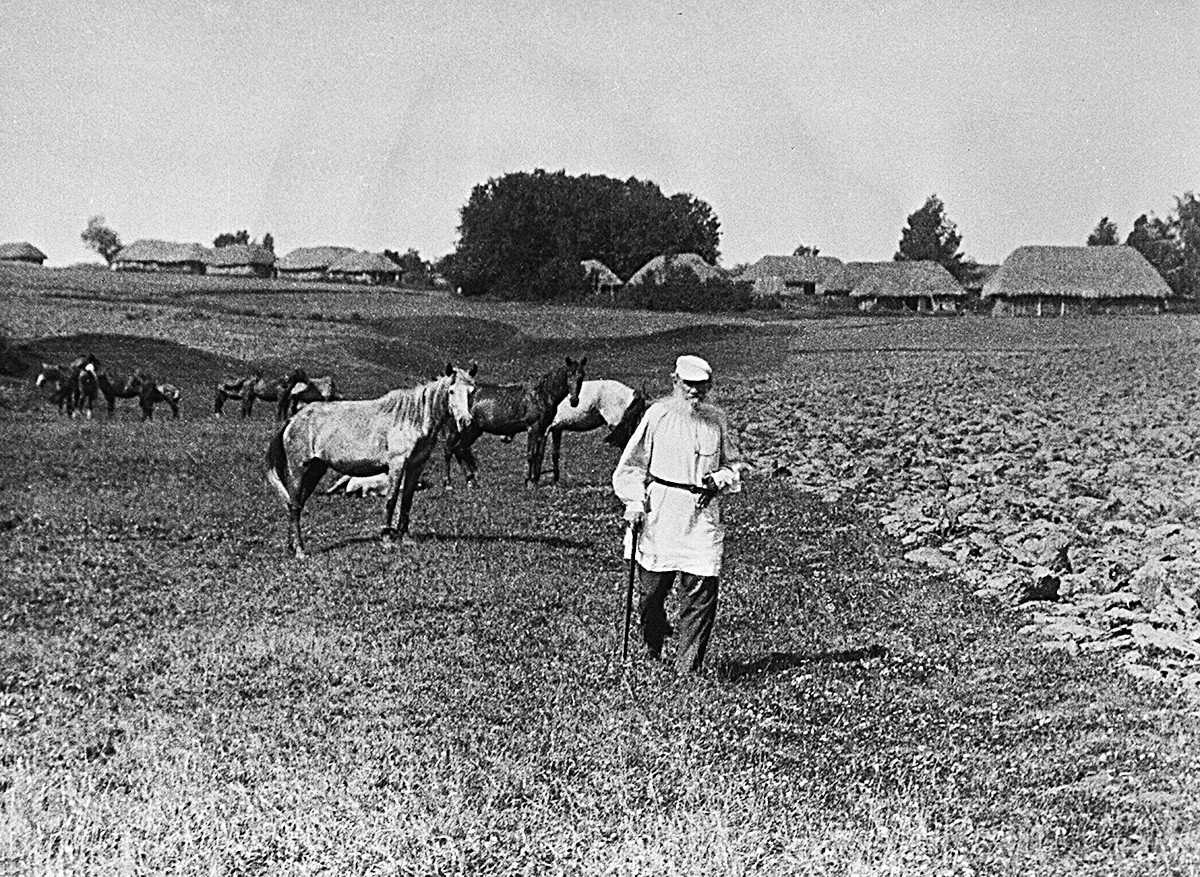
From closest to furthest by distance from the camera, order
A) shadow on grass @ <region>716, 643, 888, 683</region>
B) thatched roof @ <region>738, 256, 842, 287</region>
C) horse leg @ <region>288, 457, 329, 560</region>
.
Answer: shadow on grass @ <region>716, 643, 888, 683</region> → horse leg @ <region>288, 457, 329, 560</region> → thatched roof @ <region>738, 256, 842, 287</region>

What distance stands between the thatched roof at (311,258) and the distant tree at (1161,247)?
2738 inches

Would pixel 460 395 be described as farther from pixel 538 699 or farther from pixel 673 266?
pixel 673 266

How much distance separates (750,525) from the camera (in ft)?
59.4

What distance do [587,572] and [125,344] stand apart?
96.6ft

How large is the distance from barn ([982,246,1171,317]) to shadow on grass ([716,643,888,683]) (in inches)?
2958

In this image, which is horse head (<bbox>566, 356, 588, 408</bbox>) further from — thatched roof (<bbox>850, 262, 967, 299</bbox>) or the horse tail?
thatched roof (<bbox>850, 262, 967, 299</bbox>)

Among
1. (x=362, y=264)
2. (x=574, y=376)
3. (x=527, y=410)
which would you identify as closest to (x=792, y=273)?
(x=362, y=264)

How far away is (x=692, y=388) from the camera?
970 cm

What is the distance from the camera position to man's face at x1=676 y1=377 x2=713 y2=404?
9656mm

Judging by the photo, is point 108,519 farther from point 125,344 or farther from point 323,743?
point 125,344

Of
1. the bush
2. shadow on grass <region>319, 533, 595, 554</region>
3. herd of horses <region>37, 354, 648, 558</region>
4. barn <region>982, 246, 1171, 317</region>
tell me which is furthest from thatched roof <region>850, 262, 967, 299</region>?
shadow on grass <region>319, 533, 595, 554</region>

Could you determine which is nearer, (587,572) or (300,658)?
(300,658)

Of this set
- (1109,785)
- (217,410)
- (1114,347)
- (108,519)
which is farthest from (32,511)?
(1114,347)

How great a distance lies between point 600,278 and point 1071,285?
1468 inches
